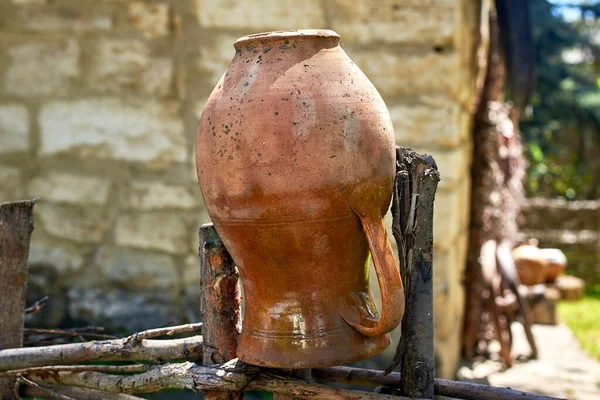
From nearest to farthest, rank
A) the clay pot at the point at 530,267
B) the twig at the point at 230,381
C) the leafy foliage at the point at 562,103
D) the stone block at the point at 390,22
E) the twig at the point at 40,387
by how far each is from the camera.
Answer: the twig at the point at 230,381
the twig at the point at 40,387
the stone block at the point at 390,22
the clay pot at the point at 530,267
the leafy foliage at the point at 562,103

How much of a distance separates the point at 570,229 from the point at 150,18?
19.2 feet

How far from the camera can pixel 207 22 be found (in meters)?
2.92

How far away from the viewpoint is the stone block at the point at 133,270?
10.0 ft

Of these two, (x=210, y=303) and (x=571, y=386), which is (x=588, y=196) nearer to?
(x=571, y=386)

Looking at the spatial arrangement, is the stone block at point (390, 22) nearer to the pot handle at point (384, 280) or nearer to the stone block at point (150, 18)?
the stone block at point (150, 18)

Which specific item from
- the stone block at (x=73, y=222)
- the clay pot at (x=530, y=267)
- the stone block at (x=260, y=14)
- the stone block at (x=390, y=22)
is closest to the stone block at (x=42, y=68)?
the stone block at (x=73, y=222)

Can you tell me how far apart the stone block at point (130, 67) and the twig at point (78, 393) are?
1.51m

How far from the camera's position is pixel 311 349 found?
52.0 inches

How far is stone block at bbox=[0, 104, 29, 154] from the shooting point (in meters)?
3.09

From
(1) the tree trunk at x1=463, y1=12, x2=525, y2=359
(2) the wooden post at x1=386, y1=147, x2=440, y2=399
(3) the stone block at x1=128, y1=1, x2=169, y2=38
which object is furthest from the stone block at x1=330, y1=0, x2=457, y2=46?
(2) the wooden post at x1=386, y1=147, x2=440, y2=399

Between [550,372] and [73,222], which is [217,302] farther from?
[550,372]

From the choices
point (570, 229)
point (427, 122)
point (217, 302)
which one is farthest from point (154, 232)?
point (570, 229)

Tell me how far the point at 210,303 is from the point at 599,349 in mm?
3734

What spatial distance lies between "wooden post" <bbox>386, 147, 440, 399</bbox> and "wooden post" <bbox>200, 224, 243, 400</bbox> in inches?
13.7
